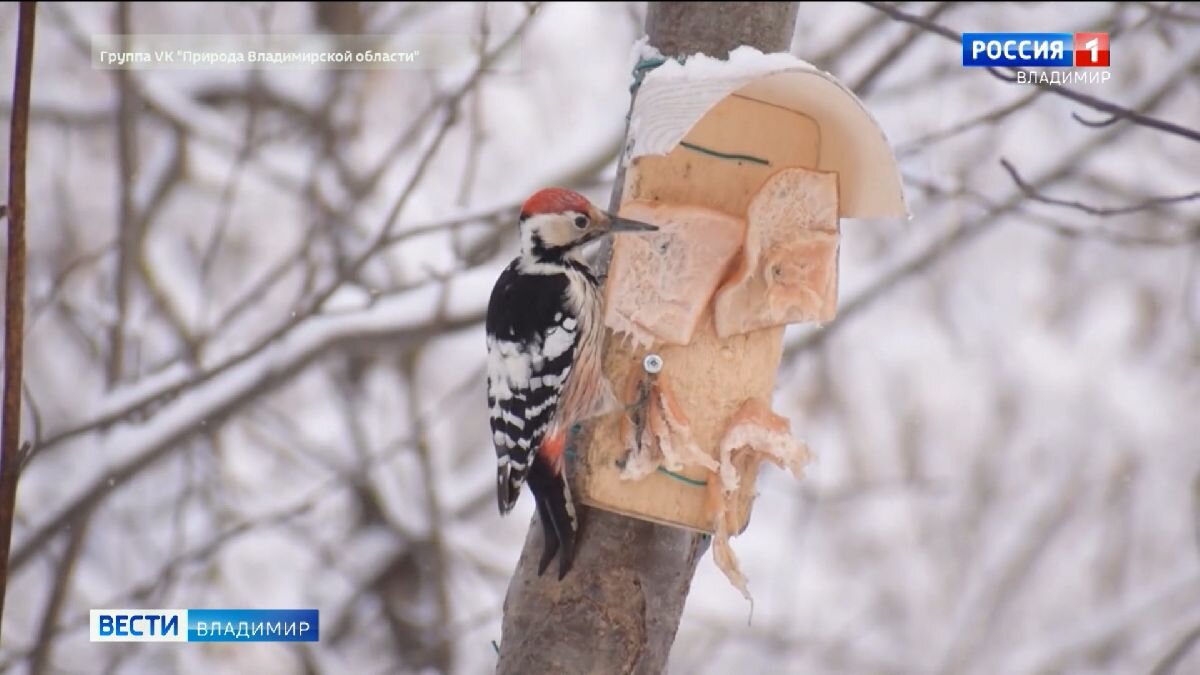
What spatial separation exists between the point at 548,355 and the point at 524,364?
0.07m

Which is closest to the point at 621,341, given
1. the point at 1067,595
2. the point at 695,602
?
the point at 695,602

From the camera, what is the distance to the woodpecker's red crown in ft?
8.92

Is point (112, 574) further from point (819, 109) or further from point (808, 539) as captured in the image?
point (819, 109)

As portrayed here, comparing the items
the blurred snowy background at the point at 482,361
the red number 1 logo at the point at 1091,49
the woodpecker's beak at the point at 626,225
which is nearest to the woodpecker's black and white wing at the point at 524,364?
the woodpecker's beak at the point at 626,225

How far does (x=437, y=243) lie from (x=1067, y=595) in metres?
4.39

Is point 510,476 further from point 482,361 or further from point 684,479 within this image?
point 482,361

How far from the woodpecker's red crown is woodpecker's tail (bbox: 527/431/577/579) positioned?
53 cm

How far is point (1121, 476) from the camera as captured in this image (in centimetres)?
736

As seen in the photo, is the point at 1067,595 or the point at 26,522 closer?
the point at 26,522

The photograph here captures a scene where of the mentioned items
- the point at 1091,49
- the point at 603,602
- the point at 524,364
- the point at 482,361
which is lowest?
the point at 482,361

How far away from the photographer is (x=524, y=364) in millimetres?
2764

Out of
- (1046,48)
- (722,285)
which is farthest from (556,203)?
(1046,48)

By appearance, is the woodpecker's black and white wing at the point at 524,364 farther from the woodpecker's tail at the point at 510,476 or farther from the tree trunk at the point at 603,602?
the tree trunk at the point at 603,602

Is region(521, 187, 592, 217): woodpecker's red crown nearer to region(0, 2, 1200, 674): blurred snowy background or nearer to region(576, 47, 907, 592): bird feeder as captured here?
region(576, 47, 907, 592): bird feeder
